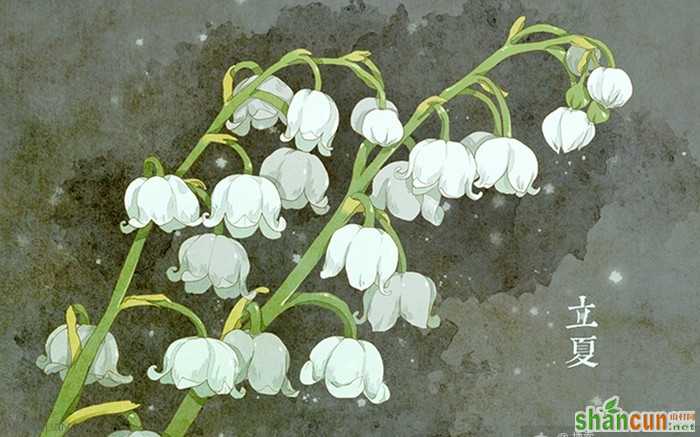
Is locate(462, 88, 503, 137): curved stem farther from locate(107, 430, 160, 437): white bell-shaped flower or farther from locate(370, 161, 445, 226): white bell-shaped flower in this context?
locate(107, 430, 160, 437): white bell-shaped flower

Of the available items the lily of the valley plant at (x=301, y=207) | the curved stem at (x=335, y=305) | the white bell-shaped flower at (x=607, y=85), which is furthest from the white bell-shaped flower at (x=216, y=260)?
the white bell-shaped flower at (x=607, y=85)

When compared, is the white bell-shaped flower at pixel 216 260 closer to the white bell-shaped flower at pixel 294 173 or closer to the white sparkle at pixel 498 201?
the white bell-shaped flower at pixel 294 173

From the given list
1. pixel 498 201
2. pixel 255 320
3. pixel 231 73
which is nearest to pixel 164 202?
pixel 255 320

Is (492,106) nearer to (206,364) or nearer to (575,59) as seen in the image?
(575,59)

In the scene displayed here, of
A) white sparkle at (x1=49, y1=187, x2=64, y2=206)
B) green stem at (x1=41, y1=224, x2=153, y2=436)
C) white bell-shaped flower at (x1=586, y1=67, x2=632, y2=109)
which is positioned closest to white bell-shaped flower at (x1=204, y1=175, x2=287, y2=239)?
green stem at (x1=41, y1=224, x2=153, y2=436)

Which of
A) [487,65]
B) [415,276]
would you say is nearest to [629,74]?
[487,65]

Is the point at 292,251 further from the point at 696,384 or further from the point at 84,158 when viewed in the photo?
the point at 696,384
